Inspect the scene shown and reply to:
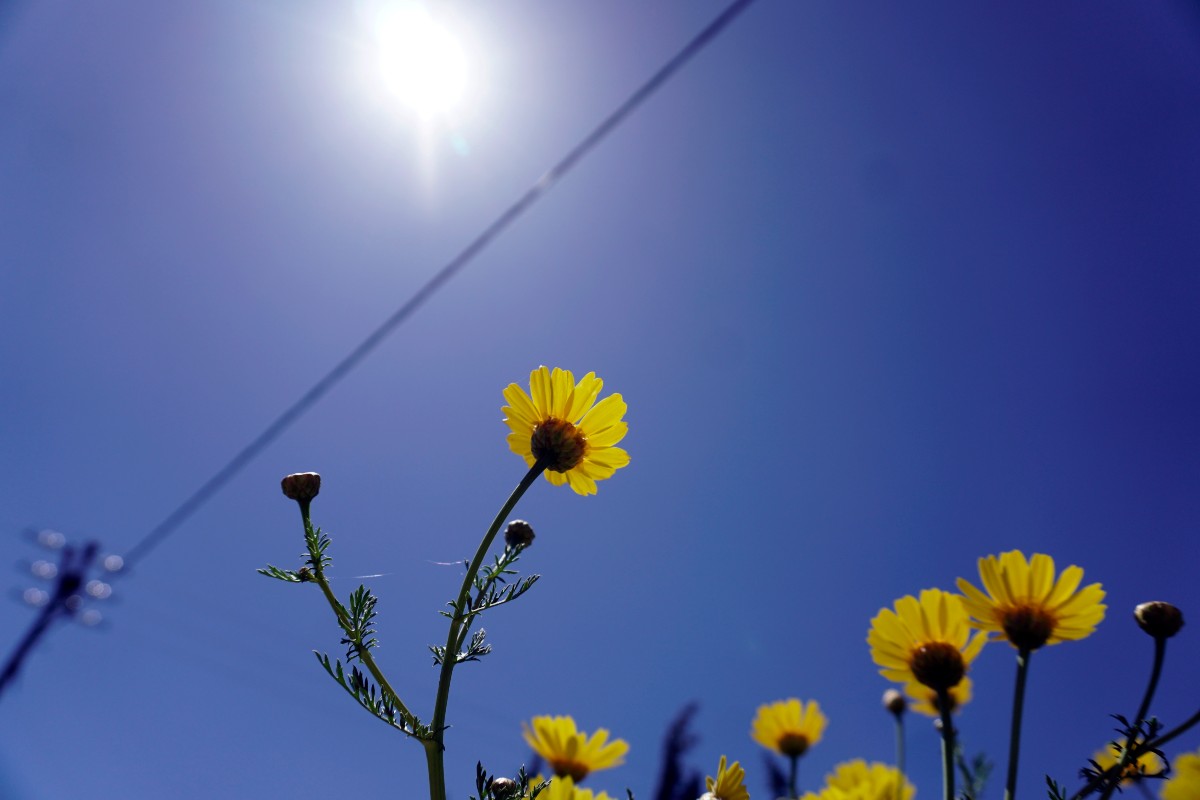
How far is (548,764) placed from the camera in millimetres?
1878

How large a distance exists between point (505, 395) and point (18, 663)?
8.00 metres

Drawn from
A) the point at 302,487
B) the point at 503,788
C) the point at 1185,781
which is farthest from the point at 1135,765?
the point at 302,487

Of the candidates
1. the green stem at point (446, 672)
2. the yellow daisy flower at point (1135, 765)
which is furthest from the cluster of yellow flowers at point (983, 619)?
the green stem at point (446, 672)

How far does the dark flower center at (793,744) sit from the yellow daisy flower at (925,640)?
1136 mm

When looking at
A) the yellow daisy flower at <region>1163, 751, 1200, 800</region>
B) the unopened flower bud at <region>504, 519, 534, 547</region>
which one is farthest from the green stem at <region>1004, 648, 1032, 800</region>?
the unopened flower bud at <region>504, 519, 534, 547</region>

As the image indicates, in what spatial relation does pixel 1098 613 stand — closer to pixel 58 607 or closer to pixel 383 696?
pixel 383 696

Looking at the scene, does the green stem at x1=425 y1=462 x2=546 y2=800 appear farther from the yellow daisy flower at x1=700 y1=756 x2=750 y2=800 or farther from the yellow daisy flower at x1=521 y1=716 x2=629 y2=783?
the yellow daisy flower at x1=521 y1=716 x2=629 y2=783

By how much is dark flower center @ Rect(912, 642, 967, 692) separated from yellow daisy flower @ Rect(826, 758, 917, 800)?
0.17 m

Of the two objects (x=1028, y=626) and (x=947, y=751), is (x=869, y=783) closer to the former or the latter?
(x=947, y=751)

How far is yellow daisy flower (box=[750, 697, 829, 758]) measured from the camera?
216 centimetres

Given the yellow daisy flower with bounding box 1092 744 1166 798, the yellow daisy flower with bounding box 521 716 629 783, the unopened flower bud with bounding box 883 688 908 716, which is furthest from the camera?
the unopened flower bud with bounding box 883 688 908 716

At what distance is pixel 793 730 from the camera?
7.06 ft

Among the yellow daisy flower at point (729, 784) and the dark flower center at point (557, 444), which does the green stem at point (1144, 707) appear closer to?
the yellow daisy flower at point (729, 784)

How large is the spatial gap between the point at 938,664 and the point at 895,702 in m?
1.31
